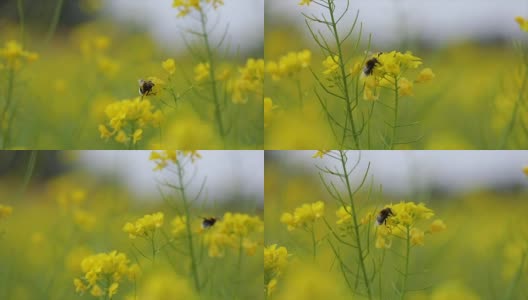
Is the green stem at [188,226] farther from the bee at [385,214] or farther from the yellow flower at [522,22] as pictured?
the yellow flower at [522,22]

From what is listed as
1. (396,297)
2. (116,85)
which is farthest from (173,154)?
(396,297)

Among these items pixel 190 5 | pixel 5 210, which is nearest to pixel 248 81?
pixel 190 5

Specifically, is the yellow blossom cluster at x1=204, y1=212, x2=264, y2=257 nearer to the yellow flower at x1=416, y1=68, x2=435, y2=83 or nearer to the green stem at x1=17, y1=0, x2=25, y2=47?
the yellow flower at x1=416, y1=68, x2=435, y2=83

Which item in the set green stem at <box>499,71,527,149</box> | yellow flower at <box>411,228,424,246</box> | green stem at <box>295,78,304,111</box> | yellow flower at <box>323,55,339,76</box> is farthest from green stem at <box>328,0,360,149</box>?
green stem at <box>499,71,527,149</box>

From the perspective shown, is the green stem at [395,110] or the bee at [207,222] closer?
the green stem at [395,110]

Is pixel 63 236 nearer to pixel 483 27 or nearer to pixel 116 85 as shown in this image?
pixel 116 85

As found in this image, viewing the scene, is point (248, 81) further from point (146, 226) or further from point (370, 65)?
point (146, 226)

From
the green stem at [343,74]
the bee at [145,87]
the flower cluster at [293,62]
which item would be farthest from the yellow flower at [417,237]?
the bee at [145,87]
